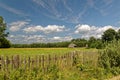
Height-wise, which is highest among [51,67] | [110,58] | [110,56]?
[110,56]

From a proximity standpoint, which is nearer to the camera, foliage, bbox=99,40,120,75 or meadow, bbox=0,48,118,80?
meadow, bbox=0,48,118,80

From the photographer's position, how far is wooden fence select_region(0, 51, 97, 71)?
1026cm

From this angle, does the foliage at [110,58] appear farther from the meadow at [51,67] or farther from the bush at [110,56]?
the meadow at [51,67]

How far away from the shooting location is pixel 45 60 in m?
12.2

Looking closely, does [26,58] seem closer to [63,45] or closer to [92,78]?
[92,78]

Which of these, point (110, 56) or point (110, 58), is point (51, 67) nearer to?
point (110, 58)

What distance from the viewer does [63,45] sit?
430ft

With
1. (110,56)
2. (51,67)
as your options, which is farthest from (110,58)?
(51,67)

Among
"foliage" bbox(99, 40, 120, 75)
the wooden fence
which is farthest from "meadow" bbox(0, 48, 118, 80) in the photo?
"foliage" bbox(99, 40, 120, 75)

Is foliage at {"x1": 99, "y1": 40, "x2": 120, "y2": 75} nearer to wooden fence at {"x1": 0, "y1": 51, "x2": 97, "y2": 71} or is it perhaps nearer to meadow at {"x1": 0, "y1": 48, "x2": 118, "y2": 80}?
meadow at {"x1": 0, "y1": 48, "x2": 118, "y2": 80}

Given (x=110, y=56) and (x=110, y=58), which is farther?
(x=110, y=56)

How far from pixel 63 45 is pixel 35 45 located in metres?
18.2

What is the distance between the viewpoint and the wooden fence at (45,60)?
10256mm

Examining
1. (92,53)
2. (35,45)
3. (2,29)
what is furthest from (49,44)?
(92,53)
